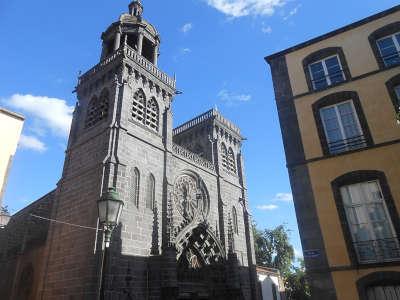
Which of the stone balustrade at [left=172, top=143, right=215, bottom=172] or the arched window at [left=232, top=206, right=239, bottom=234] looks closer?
the stone balustrade at [left=172, top=143, right=215, bottom=172]

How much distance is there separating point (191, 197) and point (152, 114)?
19.6 ft

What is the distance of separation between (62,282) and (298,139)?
12478 millimetres

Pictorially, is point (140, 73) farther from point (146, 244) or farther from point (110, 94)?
point (146, 244)

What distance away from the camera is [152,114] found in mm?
21125

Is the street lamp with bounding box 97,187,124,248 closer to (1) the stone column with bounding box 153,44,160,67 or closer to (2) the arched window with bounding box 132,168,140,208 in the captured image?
(2) the arched window with bounding box 132,168,140,208

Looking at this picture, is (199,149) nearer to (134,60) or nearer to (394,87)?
(134,60)

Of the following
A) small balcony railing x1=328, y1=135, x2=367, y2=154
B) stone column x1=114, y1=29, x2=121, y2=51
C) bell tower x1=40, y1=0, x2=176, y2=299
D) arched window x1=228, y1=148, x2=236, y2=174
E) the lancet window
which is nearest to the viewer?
small balcony railing x1=328, y1=135, x2=367, y2=154

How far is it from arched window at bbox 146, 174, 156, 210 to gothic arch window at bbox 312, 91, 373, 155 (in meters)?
10.2

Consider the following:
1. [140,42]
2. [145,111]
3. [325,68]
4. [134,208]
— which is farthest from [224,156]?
[325,68]

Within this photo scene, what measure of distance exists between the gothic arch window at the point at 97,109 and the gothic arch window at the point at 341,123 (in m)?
12.6

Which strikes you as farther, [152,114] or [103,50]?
[103,50]

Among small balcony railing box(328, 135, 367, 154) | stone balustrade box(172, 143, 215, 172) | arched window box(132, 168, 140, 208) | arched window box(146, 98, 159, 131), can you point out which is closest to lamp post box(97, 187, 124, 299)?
small balcony railing box(328, 135, 367, 154)

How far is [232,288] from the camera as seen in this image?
777 inches

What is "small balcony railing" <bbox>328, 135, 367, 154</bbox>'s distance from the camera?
33.7 feet
